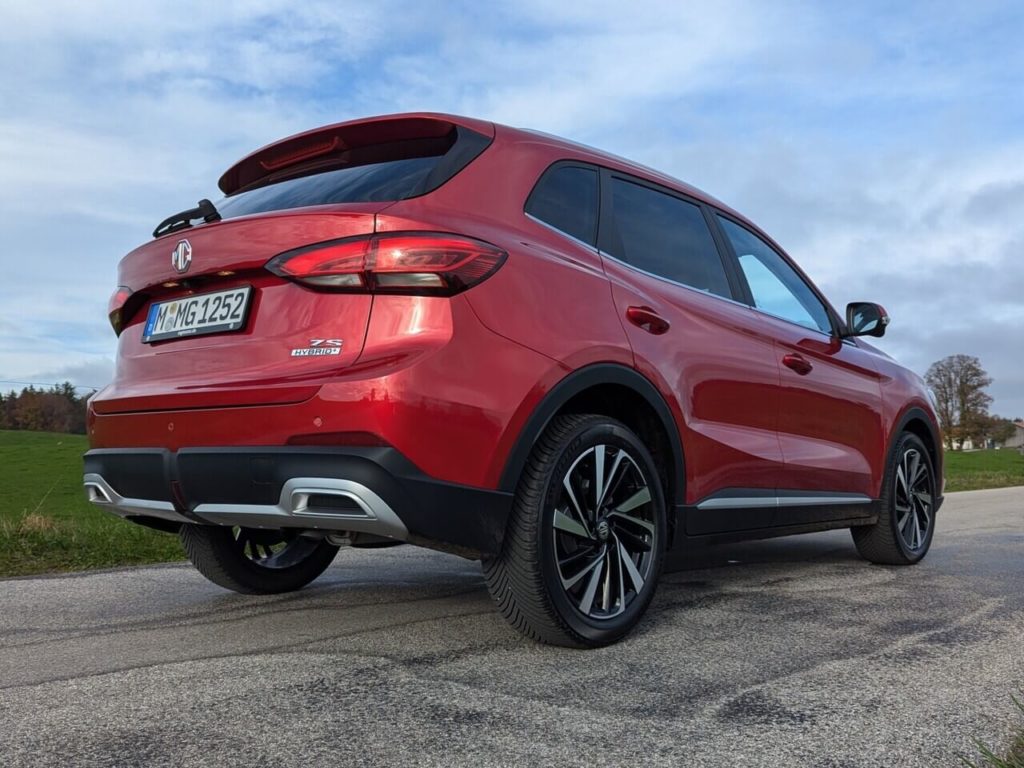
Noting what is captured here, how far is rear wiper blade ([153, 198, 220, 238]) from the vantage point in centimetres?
330

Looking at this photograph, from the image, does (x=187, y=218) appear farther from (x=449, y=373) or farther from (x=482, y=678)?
(x=482, y=678)

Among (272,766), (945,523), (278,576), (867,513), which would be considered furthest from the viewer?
(945,523)

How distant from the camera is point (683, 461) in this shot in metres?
3.65

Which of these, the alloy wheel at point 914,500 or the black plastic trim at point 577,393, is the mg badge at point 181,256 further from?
the alloy wheel at point 914,500

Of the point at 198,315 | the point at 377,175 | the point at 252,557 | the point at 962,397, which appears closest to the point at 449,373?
the point at 377,175

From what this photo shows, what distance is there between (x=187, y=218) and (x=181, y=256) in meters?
0.21

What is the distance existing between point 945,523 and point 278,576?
6474 millimetres

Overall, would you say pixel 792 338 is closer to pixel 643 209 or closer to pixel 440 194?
pixel 643 209

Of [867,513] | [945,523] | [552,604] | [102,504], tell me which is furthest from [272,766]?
[945,523]

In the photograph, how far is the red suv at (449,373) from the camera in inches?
109

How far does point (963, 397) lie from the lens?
6912 cm

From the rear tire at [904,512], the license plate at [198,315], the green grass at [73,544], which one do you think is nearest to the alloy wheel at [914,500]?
the rear tire at [904,512]

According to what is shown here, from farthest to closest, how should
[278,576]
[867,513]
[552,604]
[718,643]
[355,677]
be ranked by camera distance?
[867,513] → [278,576] → [718,643] → [552,604] → [355,677]

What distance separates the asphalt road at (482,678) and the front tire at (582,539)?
0.13 meters
